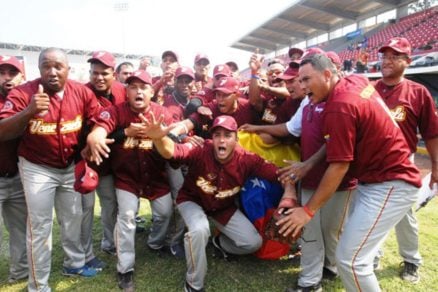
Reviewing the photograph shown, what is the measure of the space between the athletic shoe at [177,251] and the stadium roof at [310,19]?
27.3m

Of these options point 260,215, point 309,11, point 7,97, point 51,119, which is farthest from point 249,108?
point 309,11

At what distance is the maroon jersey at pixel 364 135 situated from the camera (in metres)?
2.45

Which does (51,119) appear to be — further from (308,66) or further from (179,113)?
(308,66)

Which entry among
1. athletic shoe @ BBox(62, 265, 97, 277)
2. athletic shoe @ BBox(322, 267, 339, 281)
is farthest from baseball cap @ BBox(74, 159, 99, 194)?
athletic shoe @ BBox(322, 267, 339, 281)

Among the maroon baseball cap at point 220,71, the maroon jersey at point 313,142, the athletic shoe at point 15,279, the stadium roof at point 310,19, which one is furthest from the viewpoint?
the stadium roof at point 310,19

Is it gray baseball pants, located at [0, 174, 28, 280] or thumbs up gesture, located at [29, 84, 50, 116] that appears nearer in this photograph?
thumbs up gesture, located at [29, 84, 50, 116]

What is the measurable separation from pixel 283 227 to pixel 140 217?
3381mm

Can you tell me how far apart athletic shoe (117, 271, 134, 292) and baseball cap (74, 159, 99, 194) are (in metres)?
1.00

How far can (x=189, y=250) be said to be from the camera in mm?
3311

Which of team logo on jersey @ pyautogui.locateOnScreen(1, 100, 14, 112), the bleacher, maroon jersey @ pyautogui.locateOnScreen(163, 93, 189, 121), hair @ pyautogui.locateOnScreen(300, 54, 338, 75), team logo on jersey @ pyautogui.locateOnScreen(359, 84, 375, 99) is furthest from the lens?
the bleacher

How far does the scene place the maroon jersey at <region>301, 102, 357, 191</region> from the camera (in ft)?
10.6

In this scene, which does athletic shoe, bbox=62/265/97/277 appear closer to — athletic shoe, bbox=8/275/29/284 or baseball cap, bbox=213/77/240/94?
athletic shoe, bbox=8/275/29/284

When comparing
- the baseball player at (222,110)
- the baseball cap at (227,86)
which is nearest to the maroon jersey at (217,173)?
the baseball player at (222,110)

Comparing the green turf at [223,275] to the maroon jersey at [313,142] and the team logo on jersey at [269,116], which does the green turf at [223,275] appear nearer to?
the maroon jersey at [313,142]
